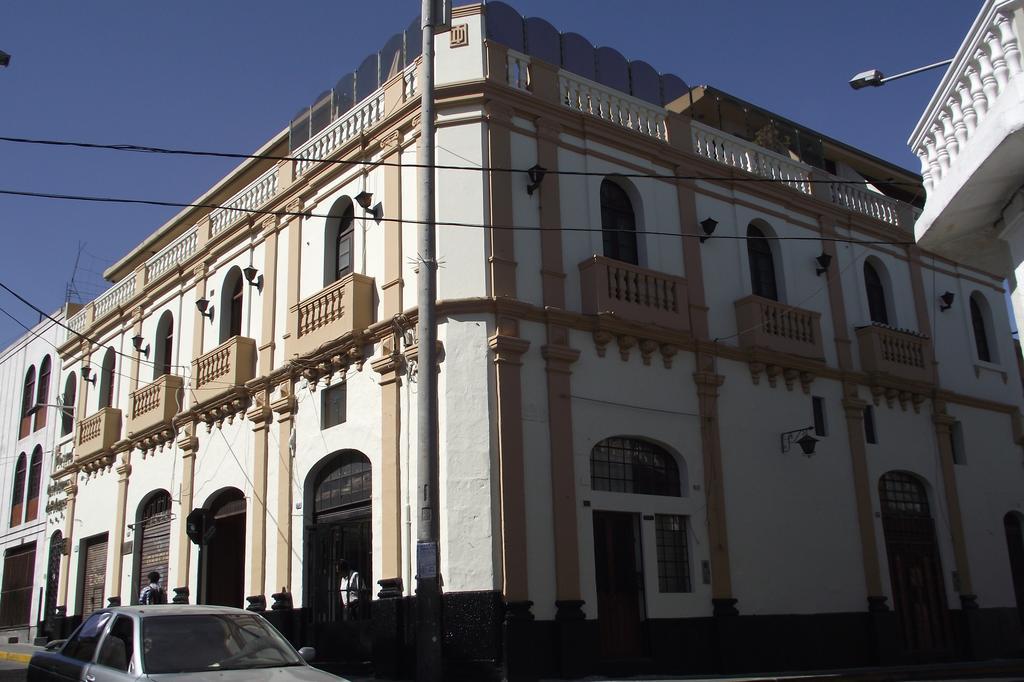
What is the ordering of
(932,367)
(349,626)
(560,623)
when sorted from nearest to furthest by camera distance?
(560,623) → (349,626) → (932,367)

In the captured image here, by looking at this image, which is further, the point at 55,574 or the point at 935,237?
the point at 55,574


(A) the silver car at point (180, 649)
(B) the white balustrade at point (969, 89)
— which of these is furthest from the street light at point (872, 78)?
(A) the silver car at point (180, 649)

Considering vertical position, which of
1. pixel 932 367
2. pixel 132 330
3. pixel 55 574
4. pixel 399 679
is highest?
pixel 132 330

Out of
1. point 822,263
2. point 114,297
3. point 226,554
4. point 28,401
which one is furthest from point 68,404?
point 822,263

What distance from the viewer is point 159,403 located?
2248 centimetres

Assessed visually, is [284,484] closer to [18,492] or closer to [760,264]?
[760,264]

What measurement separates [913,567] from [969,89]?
13.6m

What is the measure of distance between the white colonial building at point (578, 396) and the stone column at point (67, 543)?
3609 millimetres

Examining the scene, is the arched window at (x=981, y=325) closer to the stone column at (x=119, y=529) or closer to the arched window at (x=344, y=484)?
the arched window at (x=344, y=484)

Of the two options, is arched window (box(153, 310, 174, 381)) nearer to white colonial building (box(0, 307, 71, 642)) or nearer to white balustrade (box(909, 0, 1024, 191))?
white colonial building (box(0, 307, 71, 642))

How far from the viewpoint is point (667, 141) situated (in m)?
18.8

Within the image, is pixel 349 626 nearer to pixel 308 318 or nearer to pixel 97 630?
pixel 308 318

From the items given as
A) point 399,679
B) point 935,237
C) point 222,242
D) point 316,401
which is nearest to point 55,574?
point 222,242

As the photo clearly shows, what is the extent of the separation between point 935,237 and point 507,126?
8.45 m
